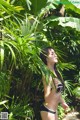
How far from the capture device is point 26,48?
Answer: 3793 millimetres

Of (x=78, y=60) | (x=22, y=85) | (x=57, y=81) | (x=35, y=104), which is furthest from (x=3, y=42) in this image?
(x=78, y=60)

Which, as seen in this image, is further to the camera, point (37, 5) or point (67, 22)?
point (67, 22)

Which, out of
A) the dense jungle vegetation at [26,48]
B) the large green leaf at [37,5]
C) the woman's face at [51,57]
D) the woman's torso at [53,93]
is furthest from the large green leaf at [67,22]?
the woman's torso at [53,93]

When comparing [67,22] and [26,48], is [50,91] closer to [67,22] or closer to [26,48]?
[26,48]

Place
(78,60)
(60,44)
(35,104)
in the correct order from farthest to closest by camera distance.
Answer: (78,60), (60,44), (35,104)

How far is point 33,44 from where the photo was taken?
3.98 meters

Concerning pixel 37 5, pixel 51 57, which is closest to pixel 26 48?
pixel 51 57

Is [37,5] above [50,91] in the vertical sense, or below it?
above

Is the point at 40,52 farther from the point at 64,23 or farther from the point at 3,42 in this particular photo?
the point at 64,23

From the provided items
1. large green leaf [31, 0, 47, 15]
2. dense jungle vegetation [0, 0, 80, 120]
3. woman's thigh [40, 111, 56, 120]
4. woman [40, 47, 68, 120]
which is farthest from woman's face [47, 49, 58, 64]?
large green leaf [31, 0, 47, 15]

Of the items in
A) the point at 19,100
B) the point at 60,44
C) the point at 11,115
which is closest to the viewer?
the point at 11,115

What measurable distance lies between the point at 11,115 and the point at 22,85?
2.18ft

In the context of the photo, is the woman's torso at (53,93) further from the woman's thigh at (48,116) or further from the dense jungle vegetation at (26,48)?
the dense jungle vegetation at (26,48)

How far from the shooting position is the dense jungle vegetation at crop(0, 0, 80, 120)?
381 cm
